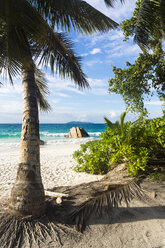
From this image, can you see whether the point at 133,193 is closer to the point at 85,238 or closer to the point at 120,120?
the point at 85,238

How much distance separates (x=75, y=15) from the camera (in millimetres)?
3924

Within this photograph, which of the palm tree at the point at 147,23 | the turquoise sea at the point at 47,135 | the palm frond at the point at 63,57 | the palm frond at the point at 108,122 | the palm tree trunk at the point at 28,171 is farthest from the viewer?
the turquoise sea at the point at 47,135

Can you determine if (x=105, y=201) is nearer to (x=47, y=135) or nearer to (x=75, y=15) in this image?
(x=75, y=15)

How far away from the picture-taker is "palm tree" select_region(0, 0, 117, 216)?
2.88 meters

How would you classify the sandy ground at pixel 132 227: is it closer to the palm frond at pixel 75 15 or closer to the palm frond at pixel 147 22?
the palm frond at pixel 75 15

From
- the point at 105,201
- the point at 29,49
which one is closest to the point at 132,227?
the point at 105,201

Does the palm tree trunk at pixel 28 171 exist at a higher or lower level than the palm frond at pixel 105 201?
higher

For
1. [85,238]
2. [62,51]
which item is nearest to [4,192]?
[85,238]

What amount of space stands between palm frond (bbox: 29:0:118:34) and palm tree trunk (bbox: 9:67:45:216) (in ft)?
4.92

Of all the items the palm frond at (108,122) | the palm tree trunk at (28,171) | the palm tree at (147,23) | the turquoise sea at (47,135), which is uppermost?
the palm tree at (147,23)

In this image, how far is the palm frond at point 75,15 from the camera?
Result: 3551mm

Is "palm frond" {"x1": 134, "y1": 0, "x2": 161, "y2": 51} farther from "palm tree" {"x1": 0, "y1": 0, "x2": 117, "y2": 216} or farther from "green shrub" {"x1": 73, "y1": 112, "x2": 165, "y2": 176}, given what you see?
"green shrub" {"x1": 73, "y1": 112, "x2": 165, "y2": 176}

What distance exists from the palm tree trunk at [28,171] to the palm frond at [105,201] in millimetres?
759

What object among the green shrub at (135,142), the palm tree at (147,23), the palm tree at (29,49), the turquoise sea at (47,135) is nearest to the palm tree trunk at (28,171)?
the palm tree at (29,49)
